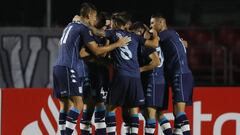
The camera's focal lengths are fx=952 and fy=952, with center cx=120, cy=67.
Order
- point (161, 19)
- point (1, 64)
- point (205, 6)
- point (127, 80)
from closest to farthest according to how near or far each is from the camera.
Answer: point (127, 80) < point (161, 19) < point (1, 64) < point (205, 6)

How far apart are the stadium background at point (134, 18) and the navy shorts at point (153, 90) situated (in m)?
0.93

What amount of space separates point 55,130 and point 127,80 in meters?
1.76

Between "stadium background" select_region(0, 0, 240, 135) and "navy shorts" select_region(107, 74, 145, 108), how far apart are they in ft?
5.15

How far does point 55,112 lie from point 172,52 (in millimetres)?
1785

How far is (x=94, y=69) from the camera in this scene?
1098cm

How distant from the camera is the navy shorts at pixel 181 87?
11156 millimetres

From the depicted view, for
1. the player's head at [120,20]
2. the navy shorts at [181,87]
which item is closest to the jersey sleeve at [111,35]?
the player's head at [120,20]

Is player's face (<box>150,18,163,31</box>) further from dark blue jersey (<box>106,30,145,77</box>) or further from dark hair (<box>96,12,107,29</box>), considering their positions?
dark blue jersey (<box>106,30,145,77</box>)

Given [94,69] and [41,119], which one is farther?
[41,119]

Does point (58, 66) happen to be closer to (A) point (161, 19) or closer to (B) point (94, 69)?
(B) point (94, 69)

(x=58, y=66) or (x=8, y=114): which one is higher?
(x=58, y=66)

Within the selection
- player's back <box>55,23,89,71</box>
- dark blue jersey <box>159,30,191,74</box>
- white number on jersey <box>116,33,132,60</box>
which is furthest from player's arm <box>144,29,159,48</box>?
player's back <box>55,23,89,71</box>

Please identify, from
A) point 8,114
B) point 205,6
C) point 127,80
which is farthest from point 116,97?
point 205,6

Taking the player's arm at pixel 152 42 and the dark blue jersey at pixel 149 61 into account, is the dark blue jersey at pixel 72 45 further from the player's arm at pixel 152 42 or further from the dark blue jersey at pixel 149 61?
the dark blue jersey at pixel 149 61
